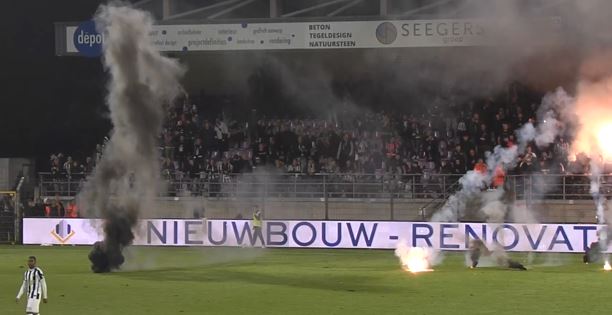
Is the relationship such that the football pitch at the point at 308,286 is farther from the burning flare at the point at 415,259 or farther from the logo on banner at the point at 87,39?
the logo on banner at the point at 87,39

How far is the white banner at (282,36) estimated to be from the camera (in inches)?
1344

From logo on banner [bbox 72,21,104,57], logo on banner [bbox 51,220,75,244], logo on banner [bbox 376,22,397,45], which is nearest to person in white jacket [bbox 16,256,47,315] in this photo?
logo on banner [bbox 51,220,75,244]

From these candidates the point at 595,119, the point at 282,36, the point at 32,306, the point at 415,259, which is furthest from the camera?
the point at 282,36

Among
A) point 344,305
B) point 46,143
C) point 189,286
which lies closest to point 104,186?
point 189,286

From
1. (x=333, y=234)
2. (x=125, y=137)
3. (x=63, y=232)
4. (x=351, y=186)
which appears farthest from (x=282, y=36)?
(x=125, y=137)

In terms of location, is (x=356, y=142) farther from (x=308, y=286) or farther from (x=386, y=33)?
(x=308, y=286)

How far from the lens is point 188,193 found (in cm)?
3616

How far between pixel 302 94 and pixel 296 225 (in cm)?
792

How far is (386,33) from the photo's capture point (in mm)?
34656

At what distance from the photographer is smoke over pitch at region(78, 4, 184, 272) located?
24.9 metres

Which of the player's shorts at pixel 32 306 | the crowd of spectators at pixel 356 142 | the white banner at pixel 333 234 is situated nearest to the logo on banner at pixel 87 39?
the crowd of spectators at pixel 356 142

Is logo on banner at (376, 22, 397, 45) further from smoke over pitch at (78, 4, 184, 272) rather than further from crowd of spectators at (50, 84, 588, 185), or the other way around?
smoke over pitch at (78, 4, 184, 272)

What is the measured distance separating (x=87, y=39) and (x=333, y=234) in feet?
40.6

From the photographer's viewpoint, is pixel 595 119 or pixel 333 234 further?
pixel 333 234
